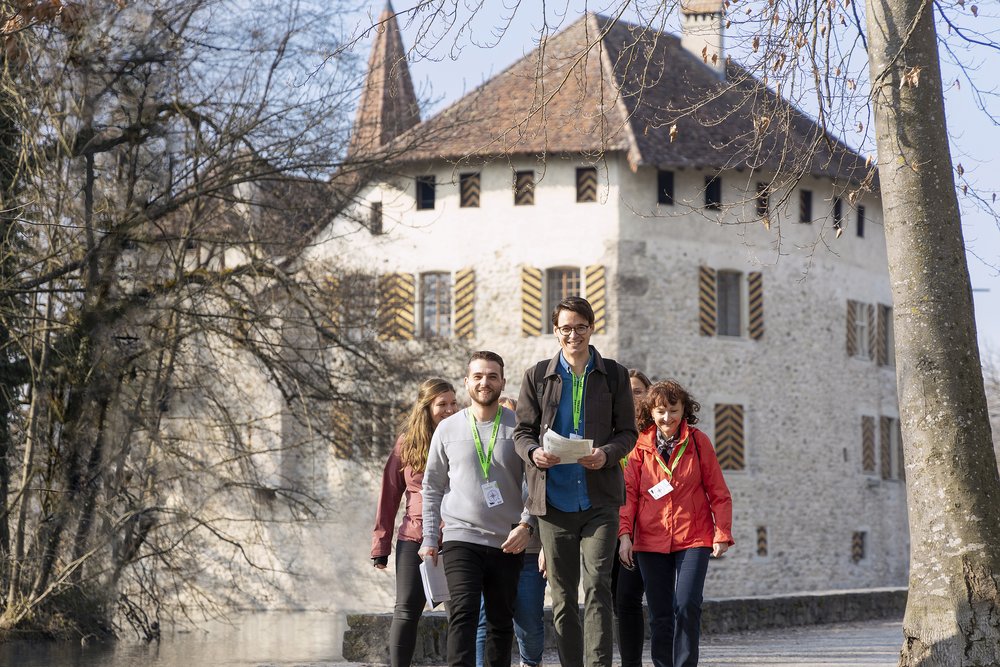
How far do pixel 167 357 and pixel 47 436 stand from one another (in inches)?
68.9

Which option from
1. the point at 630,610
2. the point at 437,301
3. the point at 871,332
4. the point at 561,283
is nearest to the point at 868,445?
the point at 871,332

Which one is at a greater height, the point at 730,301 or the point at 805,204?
the point at 805,204

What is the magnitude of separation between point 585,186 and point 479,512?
27.1 meters

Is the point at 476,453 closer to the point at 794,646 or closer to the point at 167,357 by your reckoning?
the point at 794,646

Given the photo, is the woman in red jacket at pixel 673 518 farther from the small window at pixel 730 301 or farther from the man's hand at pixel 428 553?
the small window at pixel 730 301

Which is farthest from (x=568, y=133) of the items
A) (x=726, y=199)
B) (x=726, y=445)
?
(x=726, y=445)

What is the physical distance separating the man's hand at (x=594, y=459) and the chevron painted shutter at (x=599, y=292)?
86.8 ft

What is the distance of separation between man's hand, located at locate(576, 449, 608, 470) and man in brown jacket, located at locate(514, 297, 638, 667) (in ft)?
0.11

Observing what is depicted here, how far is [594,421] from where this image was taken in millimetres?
6914

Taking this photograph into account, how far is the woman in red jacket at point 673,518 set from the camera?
7.52 meters

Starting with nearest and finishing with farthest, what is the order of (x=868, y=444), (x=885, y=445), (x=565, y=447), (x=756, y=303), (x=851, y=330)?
(x=565, y=447) → (x=756, y=303) → (x=851, y=330) → (x=868, y=444) → (x=885, y=445)

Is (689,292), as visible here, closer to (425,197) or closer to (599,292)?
Result: (599,292)

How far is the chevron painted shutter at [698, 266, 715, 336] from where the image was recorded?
34281mm

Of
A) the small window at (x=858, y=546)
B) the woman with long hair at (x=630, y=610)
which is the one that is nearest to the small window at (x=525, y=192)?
the small window at (x=858, y=546)
